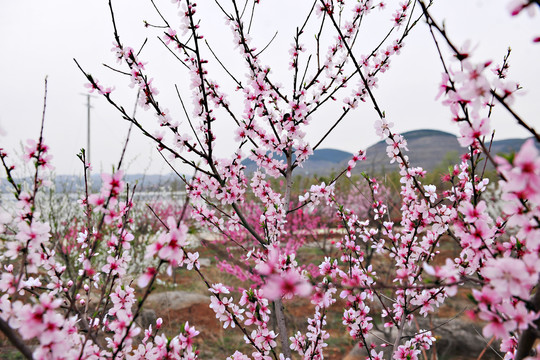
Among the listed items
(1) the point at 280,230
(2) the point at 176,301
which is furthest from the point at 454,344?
(2) the point at 176,301

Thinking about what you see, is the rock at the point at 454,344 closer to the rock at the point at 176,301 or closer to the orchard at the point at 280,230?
the orchard at the point at 280,230

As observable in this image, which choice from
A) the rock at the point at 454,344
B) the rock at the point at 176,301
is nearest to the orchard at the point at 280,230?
the rock at the point at 454,344

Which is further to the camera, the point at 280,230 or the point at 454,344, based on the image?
the point at 454,344

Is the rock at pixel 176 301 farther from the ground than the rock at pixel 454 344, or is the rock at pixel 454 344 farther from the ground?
the rock at pixel 454 344

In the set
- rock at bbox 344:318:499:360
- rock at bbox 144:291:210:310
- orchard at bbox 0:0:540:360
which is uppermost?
orchard at bbox 0:0:540:360

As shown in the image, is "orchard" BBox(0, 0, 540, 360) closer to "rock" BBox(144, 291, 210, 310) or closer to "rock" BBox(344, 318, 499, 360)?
"rock" BBox(344, 318, 499, 360)

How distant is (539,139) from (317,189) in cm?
210

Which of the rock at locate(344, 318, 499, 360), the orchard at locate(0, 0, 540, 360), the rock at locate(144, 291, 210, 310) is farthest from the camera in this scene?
the rock at locate(144, 291, 210, 310)

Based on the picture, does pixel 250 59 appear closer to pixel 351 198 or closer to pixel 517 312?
pixel 517 312

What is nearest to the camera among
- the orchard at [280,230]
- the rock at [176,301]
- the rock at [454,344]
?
the orchard at [280,230]

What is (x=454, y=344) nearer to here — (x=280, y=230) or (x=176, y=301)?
(x=280, y=230)

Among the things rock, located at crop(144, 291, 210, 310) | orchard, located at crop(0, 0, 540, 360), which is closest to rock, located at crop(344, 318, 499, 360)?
orchard, located at crop(0, 0, 540, 360)

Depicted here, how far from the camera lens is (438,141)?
117500mm

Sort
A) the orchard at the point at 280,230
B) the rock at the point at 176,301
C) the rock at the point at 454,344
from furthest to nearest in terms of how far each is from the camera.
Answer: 1. the rock at the point at 176,301
2. the rock at the point at 454,344
3. the orchard at the point at 280,230
